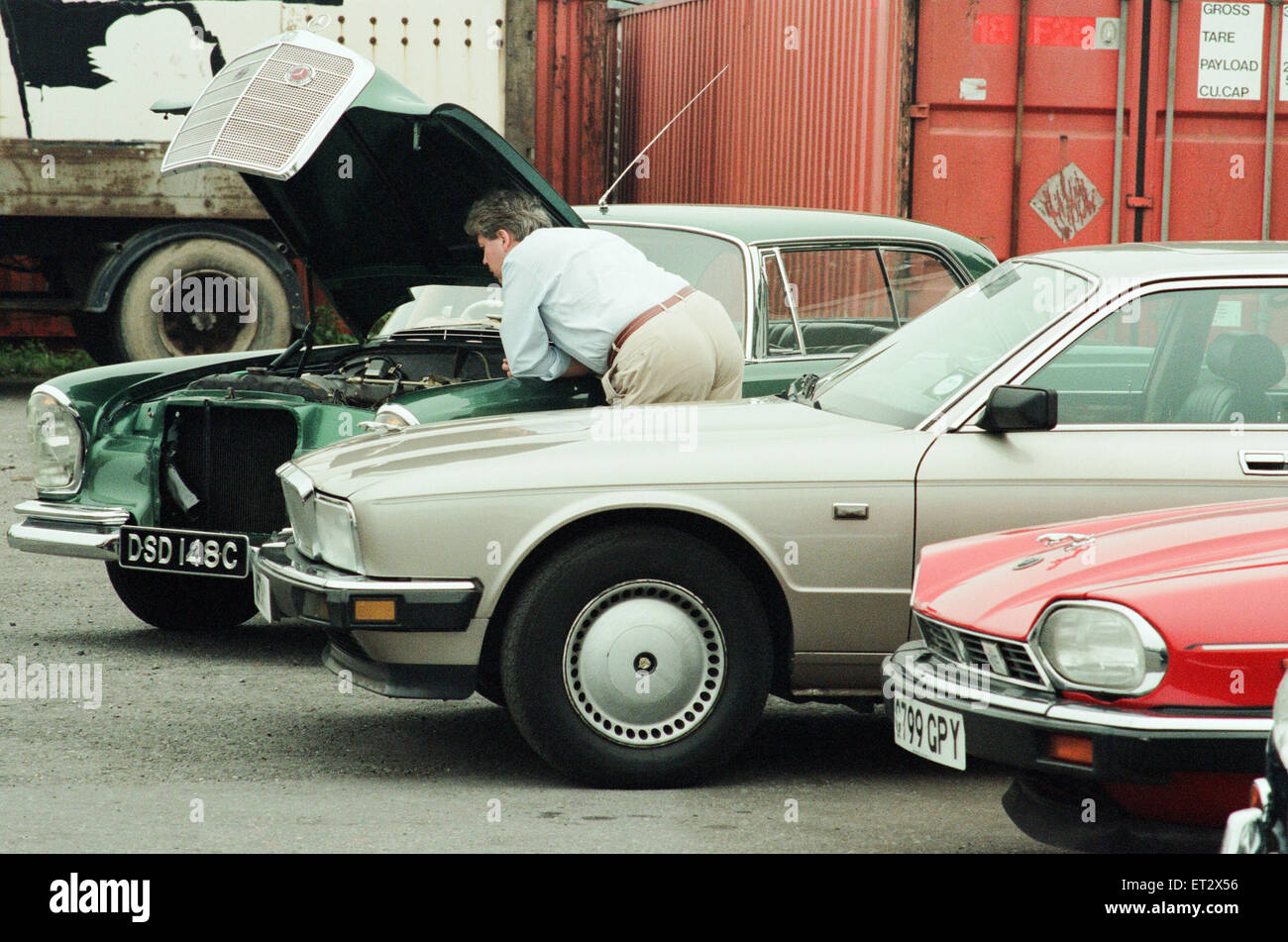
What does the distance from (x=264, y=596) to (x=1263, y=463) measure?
9.34ft

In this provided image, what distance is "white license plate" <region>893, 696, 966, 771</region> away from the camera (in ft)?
12.0

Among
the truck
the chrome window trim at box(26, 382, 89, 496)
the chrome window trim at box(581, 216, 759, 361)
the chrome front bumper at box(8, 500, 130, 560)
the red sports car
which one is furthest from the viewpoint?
the truck

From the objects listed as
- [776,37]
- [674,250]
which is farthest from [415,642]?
[776,37]

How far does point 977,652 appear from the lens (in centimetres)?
364

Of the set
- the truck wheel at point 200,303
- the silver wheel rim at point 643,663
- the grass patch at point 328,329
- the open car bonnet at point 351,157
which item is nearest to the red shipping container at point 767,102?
the grass patch at point 328,329

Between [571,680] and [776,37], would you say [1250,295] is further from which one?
[776,37]

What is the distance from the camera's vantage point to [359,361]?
6.78 m

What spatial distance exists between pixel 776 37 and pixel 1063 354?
7622mm

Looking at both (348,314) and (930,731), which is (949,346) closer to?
(930,731)

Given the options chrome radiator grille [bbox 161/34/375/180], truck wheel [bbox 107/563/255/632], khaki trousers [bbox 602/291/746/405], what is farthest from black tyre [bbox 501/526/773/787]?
truck wheel [bbox 107/563/255/632]

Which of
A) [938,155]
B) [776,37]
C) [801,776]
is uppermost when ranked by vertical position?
[776,37]

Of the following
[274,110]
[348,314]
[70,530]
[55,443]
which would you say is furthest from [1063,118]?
[70,530]

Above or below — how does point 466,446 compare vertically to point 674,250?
below
